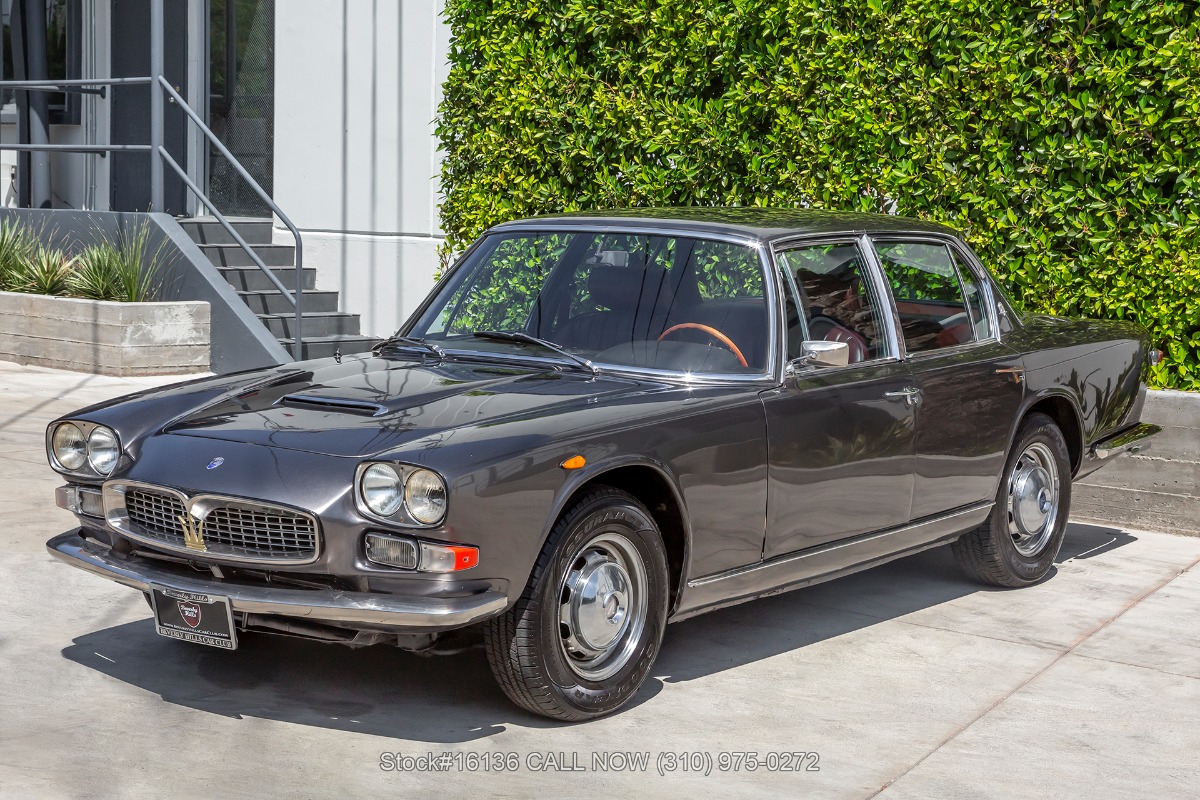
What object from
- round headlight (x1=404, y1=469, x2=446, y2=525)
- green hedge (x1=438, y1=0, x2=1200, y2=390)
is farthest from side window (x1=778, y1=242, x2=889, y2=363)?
green hedge (x1=438, y1=0, x2=1200, y2=390)

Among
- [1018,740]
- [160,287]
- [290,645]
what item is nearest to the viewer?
[1018,740]

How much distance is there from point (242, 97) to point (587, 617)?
10.9 metres

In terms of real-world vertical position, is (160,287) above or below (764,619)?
above

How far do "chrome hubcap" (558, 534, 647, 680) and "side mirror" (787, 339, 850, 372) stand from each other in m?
1.07

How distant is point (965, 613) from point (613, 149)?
461cm

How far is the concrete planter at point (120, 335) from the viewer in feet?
39.5

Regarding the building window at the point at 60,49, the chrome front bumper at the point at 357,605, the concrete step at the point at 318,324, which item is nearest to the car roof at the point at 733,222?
the chrome front bumper at the point at 357,605

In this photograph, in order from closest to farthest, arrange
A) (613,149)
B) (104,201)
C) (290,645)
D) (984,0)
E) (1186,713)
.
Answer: (1186,713), (290,645), (984,0), (613,149), (104,201)

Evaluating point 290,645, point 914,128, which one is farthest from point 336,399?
point 914,128

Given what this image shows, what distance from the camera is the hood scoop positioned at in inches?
189

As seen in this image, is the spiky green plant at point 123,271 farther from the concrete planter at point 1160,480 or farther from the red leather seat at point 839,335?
the red leather seat at point 839,335

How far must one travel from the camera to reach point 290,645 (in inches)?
219

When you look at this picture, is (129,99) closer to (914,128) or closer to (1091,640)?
(914,128)

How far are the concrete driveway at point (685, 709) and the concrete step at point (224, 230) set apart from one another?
6.87 metres
